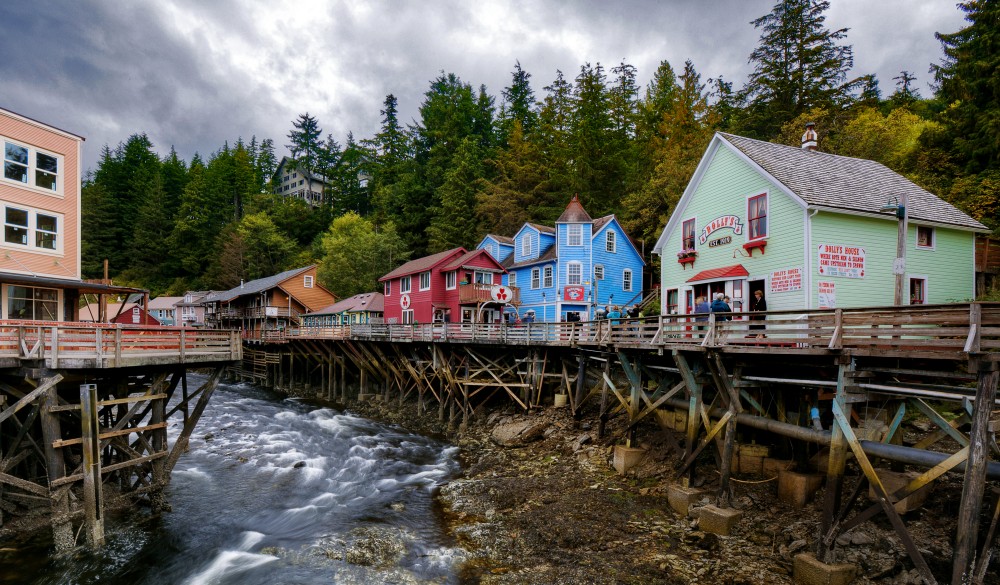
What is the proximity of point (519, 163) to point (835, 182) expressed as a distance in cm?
3113

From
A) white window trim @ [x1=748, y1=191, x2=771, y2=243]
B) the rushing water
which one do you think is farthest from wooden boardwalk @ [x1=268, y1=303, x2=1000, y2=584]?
the rushing water

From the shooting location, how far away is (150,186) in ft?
228

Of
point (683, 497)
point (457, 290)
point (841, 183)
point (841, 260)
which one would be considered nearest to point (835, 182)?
point (841, 183)

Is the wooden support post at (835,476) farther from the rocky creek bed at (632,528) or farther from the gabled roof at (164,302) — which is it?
the gabled roof at (164,302)

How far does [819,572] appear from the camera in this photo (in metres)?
7.97

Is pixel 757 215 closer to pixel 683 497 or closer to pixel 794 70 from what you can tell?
pixel 683 497

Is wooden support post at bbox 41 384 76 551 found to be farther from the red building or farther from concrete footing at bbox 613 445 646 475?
the red building

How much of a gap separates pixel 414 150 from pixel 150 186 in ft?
133

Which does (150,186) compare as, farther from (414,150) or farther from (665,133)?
(665,133)

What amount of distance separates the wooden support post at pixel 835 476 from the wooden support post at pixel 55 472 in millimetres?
14848

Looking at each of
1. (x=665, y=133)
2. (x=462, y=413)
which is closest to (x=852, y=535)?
(x=462, y=413)

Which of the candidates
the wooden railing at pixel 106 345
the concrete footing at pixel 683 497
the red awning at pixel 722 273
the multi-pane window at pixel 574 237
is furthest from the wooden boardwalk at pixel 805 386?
the wooden railing at pixel 106 345

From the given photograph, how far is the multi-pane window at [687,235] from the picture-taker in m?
19.7

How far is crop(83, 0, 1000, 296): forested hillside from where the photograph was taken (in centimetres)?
2503
